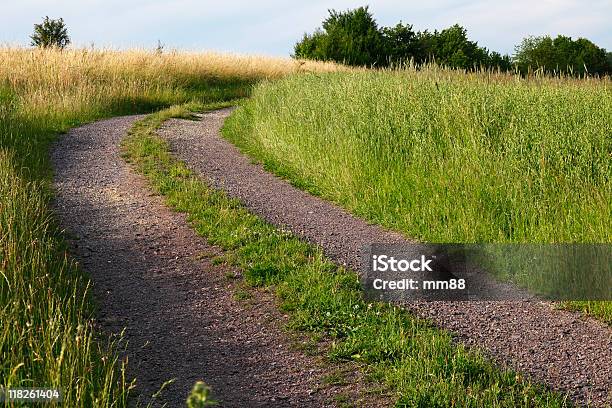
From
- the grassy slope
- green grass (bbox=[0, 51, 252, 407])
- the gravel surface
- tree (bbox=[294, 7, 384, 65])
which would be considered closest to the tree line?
tree (bbox=[294, 7, 384, 65])

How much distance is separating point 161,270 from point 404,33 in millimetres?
44837

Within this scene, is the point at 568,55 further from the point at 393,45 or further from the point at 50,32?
the point at 50,32

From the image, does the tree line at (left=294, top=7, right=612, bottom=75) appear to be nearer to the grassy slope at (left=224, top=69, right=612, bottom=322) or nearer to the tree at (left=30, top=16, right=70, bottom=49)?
the tree at (left=30, top=16, right=70, bottom=49)

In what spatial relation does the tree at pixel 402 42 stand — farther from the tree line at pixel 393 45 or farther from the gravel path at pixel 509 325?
the gravel path at pixel 509 325

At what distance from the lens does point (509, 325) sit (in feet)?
18.7

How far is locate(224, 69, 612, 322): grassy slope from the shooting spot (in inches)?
287

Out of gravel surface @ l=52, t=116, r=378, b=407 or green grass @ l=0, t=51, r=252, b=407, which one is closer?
green grass @ l=0, t=51, r=252, b=407

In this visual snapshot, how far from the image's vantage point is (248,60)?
34281 mm

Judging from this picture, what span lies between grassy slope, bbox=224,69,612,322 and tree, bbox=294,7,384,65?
32985 millimetres

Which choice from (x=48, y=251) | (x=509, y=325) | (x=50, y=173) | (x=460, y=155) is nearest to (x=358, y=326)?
(x=509, y=325)

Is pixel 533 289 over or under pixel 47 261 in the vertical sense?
under

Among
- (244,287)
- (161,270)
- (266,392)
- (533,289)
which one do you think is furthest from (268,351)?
(533,289)

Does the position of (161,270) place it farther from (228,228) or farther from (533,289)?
(533,289)

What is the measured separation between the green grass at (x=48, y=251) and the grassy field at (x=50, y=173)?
15mm
